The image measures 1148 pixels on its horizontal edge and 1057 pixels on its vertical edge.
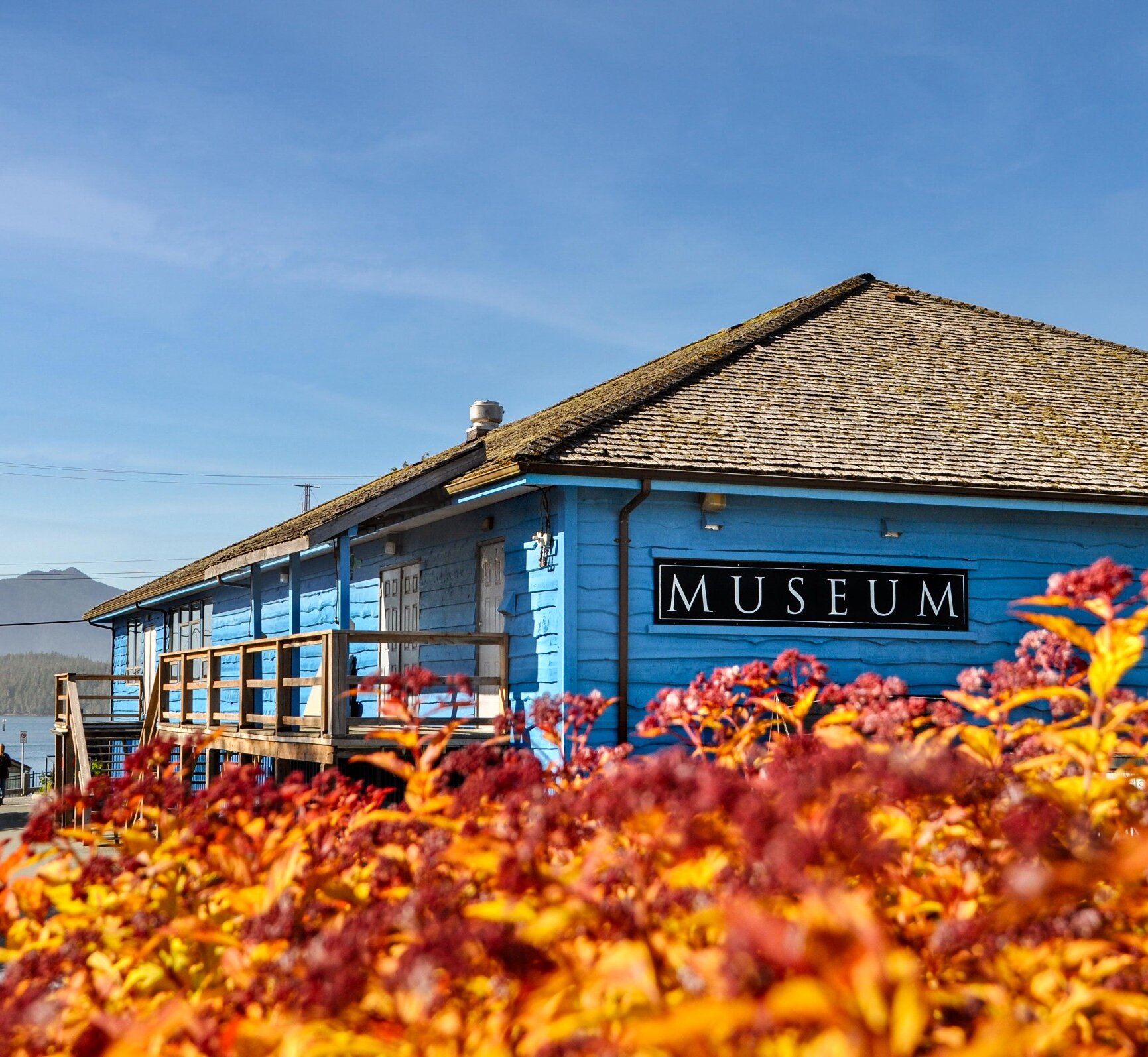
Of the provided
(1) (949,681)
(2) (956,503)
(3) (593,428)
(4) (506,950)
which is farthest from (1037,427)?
(4) (506,950)

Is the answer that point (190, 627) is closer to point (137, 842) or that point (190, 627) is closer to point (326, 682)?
point (326, 682)

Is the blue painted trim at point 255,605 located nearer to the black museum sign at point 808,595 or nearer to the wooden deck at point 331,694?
the wooden deck at point 331,694

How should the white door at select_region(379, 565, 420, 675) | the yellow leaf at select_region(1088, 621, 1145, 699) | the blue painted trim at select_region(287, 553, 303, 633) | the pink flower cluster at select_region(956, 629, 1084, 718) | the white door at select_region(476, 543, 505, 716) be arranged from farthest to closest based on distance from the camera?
the white door at select_region(379, 565, 420, 675) < the blue painted trim at select_region(287, 553, 303, 633) < the white door at select_region(476, 543, 505, 716) < the pink flower cluster at select_region(956, 629, 1084, 718) < the yellow leaf at select_region(1088, 621, 1145, 699)

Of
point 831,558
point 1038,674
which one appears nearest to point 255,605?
point 831,558

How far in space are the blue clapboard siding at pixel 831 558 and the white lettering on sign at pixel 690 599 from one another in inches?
7.7

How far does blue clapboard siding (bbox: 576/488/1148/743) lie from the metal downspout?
6cm

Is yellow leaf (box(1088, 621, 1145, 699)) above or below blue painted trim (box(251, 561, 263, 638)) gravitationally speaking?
below

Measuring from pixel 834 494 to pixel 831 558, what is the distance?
2.31ft

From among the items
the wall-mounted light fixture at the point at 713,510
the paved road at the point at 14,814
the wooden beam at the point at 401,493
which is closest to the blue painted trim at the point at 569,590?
the wall-mounted light fixture at the point at 713,510

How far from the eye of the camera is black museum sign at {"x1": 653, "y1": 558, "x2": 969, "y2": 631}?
1187 cm

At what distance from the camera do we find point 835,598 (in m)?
12.4

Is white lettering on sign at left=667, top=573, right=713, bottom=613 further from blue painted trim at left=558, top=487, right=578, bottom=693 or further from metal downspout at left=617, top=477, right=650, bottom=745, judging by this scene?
blue painted trim at left=558, top=487, right=578, bottom=693

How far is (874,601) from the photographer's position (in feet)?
41.2

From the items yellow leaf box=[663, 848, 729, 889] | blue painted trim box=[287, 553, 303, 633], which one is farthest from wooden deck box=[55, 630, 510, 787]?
yellow leaf box=[663, 848, 729, 889]
